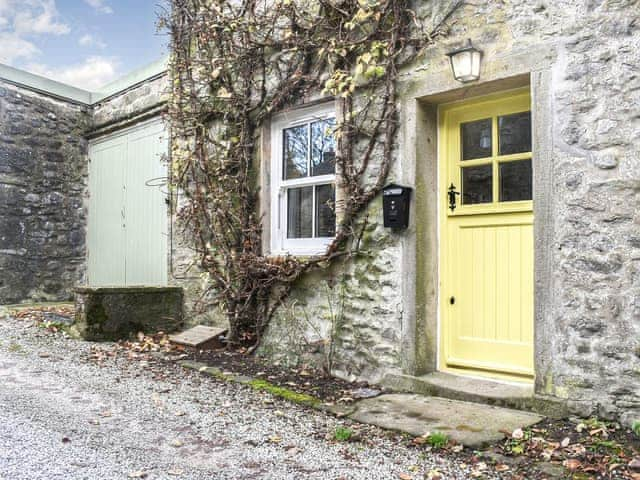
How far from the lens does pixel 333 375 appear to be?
4715 millimetres

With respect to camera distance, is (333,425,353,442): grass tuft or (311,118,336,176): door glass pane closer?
(333,425,353,442): grass tuft

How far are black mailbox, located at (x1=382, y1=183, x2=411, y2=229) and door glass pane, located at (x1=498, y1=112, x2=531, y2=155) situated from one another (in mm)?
786

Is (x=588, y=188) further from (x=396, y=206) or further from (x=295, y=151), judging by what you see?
(x=295, y=151)

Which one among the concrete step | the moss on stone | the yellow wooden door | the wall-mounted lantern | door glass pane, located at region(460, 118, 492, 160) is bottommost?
the moss on stone

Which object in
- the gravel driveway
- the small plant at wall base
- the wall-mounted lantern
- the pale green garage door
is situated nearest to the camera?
the gravel driveway

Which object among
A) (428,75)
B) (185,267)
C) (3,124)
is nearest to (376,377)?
(428,75)

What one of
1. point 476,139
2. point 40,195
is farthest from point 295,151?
point 40,195

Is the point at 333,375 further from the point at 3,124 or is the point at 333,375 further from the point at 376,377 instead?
the point at 3,124

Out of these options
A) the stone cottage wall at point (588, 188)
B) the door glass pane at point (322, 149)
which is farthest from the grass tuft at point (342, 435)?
the door glass pane at point (322, 149)

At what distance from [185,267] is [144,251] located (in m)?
1.25

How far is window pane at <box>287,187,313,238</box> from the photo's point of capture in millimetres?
5324

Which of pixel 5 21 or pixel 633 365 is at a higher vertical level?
pixel 5 21

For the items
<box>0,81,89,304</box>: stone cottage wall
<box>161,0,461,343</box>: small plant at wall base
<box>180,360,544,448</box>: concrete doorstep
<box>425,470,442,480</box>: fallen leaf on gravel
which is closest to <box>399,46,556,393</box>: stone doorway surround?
<box>161,0,461,343</box>: small plant at wall base

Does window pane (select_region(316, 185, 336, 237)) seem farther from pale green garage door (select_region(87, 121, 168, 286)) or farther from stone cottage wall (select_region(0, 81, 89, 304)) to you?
stone cottage wall (select_region(0, 81, 89, 304))
